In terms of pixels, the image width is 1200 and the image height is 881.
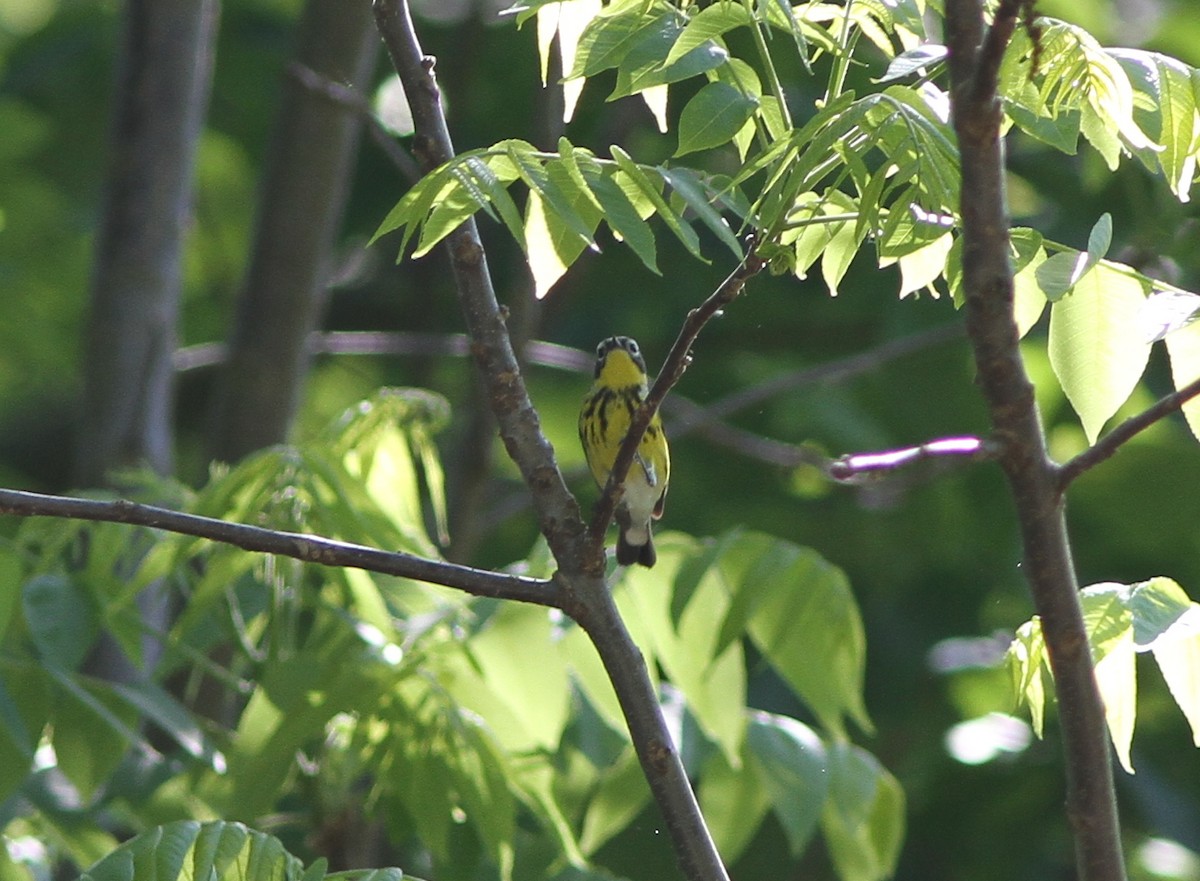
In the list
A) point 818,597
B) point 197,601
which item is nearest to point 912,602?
point 818,597

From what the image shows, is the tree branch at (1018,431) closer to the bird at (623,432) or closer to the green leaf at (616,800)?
the green leaf at (616,800)

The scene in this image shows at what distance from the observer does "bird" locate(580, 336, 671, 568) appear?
5492 mm

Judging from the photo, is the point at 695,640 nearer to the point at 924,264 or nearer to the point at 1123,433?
the point at 924,264

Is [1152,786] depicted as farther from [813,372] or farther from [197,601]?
[197,601]

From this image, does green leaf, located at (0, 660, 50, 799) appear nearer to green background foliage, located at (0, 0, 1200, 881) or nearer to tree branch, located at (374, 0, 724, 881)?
green background foliage, located at (0, 0, 1200, 881)

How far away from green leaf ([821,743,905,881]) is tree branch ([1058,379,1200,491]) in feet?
7.11

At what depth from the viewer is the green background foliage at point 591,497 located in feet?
8.10

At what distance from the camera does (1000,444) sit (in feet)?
6.32

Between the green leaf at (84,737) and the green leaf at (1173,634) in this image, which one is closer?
the green leaf at (1173,634)

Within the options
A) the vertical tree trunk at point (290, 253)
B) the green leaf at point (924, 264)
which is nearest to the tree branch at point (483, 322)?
the green leaf at point (924, 264)

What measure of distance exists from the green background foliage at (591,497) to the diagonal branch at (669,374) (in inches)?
2.6

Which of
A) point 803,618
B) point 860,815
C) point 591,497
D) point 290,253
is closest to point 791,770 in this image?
point 860,815

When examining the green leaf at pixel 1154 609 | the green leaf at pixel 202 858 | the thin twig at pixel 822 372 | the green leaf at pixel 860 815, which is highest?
the green leaf at pixel 1154 609

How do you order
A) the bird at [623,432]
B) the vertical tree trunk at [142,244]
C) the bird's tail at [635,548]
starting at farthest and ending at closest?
the bird at [623,432], the vertical tree trunk at [142,244], the bird's tail at [635,548]
